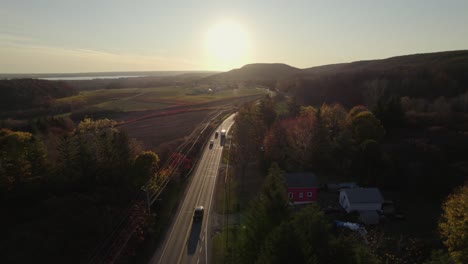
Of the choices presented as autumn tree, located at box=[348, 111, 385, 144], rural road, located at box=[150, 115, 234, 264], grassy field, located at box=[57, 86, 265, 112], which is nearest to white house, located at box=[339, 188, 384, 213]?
autumn tree, located at box=[348, 111, 385, 144]

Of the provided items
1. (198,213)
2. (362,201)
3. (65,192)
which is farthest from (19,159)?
(362,201)

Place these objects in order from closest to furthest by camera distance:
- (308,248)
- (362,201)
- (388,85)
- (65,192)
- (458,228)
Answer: (308,248)
(458,228)
(65,192)
(362,201)
(388,85)

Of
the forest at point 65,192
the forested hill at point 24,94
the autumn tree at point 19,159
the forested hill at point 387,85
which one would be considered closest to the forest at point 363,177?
the forest at point 65,192

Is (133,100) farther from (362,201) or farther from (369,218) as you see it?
(369,218)

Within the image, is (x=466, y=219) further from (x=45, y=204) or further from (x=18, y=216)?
(x=18, y=216)

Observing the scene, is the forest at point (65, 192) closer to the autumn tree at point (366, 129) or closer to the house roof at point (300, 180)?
the house roof at point (300, 180)

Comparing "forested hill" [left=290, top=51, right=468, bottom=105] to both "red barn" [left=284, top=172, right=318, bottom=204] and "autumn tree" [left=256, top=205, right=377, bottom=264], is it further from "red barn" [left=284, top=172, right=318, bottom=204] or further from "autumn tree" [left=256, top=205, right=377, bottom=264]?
"autumn tree" [left=256, top=205, right=377, bottom=264]
